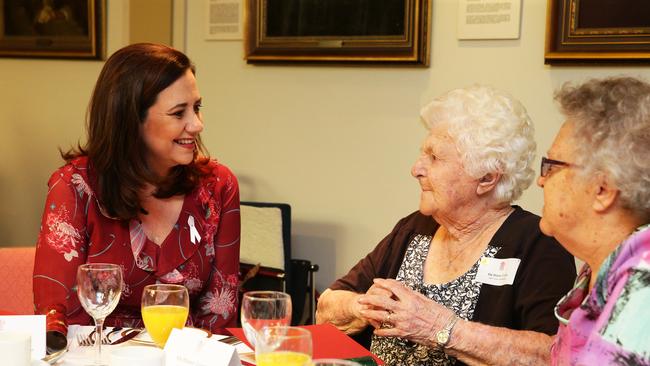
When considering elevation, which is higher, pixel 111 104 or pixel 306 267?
pixel 111 104

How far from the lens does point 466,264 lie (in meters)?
2.55

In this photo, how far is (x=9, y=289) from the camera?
2848mm

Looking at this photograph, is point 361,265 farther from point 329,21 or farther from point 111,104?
point 329,21

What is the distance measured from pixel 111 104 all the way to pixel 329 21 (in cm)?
160

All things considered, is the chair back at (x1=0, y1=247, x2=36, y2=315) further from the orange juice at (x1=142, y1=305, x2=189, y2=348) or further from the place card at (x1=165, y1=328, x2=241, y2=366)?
the place card at (x1=165, y1=328, x2=241, y2=366)

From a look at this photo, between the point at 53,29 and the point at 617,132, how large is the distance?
13.1 ft

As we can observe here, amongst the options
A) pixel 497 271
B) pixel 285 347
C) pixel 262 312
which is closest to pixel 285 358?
pixel 285 347

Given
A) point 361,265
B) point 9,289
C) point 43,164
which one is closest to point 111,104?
point 9,289

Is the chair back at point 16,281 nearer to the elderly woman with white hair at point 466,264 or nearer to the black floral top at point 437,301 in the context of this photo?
the elderly woman with white hair at point 466,264

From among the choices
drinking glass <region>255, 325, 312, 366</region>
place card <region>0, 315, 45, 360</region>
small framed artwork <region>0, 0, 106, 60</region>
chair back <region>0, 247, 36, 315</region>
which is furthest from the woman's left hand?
small framed artwork <region>0, 0, 106, 60</region>

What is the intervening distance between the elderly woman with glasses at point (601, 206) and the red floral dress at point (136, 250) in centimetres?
128

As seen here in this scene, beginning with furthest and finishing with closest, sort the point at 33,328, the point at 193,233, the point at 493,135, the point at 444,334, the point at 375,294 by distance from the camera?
the point at 193,233
the point at 493,135
the point at 375,294
the point at 444,334
the point at 33,328

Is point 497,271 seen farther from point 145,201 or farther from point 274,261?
point 274,261

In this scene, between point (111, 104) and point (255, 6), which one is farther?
point (255, 6)
